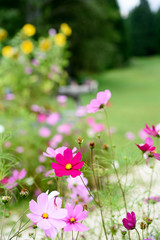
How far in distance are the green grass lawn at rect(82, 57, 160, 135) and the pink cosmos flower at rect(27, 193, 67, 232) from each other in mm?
3215

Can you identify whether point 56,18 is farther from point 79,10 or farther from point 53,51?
point 53,51

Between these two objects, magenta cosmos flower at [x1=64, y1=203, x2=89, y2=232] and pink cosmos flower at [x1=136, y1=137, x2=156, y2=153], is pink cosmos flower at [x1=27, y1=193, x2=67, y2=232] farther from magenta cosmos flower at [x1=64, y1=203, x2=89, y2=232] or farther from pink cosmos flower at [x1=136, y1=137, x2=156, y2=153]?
pink cosmos flower at [x1=136, y1=137, x2=156, y2=153]

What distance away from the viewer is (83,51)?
11.6 meters

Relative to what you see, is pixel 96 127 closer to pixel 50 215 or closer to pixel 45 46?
pixel 45 46

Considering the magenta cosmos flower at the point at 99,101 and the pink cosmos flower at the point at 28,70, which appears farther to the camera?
the pink cosmos flower at the point at 28,70

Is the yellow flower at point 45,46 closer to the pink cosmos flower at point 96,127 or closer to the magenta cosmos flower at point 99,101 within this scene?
the pink cosmos flower at point 96,127

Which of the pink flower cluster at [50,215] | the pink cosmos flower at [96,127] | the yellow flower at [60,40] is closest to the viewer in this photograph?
the pink flower cluster at [50,215]

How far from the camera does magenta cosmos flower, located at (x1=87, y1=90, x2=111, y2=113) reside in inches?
22.3

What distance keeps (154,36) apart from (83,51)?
13.5m

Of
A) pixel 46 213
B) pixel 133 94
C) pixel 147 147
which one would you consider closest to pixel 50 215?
pixel 46 213

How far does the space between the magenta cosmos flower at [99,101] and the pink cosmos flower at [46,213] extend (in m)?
0.21

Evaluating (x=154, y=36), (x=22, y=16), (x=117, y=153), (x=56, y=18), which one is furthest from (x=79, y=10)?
(x=154, y=36)

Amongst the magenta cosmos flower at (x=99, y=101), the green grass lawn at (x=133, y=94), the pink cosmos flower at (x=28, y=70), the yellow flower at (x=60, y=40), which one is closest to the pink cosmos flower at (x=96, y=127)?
the pink cosmos flower at (x=28, y=70)

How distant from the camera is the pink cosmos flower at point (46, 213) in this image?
0.40 meters
